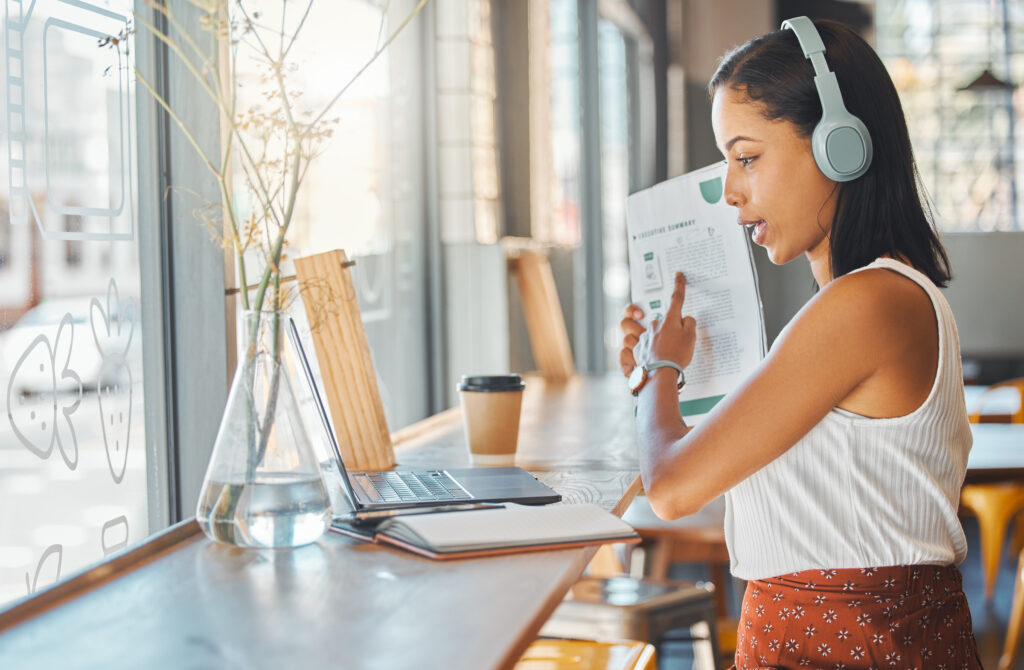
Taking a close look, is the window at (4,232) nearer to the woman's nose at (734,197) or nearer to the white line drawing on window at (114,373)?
the white line drawing on window at (114,373)

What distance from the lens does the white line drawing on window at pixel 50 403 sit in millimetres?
1195

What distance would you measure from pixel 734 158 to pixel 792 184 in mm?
87

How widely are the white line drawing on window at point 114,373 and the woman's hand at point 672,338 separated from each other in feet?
2.36

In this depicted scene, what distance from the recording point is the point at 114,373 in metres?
1.41

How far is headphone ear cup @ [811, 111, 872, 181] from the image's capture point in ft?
4.02

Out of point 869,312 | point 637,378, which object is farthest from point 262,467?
point 869,312

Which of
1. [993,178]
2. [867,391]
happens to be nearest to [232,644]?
[867,391]

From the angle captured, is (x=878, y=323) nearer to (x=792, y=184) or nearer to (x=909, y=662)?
(x=792, y=184)

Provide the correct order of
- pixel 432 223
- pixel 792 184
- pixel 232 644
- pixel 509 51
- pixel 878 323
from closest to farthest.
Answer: pixel 232 644 → pixel 878 323 → pixel 792 184 → pixel 432 223 → pixel 509 51

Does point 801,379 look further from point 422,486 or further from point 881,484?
point 422,486

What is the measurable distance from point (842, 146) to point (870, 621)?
55cm

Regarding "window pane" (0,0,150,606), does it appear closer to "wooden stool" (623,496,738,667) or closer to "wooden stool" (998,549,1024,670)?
"wooden stool" (623,496,738,667)

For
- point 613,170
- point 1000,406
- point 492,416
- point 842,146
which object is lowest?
point 1000,406

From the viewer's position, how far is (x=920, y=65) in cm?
747
